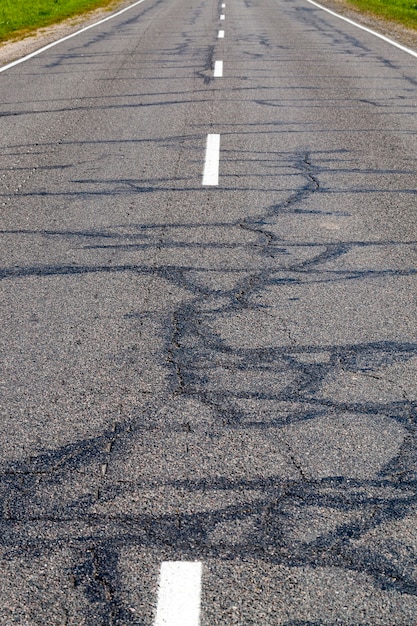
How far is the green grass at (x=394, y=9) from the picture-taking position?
23.2 metres

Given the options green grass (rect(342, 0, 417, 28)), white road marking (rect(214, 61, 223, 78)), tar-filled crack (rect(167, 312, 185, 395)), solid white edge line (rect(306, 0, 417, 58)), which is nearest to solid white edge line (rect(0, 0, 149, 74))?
white road marking (rect(214, 61, 223, 78))

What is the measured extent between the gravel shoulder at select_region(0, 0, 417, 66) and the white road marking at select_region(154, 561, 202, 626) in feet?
49.8

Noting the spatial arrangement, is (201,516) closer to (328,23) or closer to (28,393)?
(28,393)

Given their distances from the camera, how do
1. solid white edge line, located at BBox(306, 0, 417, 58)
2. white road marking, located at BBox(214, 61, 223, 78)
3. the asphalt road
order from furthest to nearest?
solid white edge line, located at BBox(306, 0, 417, 58) → white road marking, located at BBox(214, 61, 223, 78) → the asphalt road

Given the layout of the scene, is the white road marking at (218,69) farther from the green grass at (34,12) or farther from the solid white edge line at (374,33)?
the green grass at (34,12)

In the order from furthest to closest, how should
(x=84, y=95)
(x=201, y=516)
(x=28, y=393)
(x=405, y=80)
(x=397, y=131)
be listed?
(x=405, y=80), (x=84, y=95), (x=397, y=131), (x=28, y=393), (x=201, y=516)

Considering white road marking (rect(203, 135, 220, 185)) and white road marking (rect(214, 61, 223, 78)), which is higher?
white road marking (rect(203, 135, 220, 185))

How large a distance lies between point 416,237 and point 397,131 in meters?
3.90

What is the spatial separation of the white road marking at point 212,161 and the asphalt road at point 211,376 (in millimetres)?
83

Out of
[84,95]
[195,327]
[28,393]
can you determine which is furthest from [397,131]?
[28,393]

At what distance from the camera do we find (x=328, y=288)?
503 cm

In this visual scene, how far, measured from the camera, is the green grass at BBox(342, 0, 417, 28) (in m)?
23.2

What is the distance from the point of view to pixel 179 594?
2.54m

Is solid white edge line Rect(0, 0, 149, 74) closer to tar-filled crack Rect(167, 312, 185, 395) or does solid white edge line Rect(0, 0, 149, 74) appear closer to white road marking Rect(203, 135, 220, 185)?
white road marking Rect(203, 135, 220, 185)
